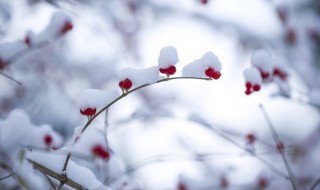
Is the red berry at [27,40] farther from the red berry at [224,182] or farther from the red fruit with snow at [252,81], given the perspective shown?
the red berry at [224,182]

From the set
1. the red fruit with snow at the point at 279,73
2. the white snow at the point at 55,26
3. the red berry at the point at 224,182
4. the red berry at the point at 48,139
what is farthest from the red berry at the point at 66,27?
the red berry at the point at 224,182

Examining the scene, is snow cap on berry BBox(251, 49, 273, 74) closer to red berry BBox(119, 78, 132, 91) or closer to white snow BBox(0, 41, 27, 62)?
red berry BBox(119, 78, 132, 91)

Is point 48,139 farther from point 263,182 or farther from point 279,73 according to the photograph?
point 263,182

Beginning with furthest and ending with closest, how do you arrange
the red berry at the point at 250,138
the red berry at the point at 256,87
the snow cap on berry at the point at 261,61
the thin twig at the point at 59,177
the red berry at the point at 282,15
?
1. the red berry at the point at 282,15
2. the red berry at the point at 250,138
3. the snow cap on berry at the point at 261,61
4. the red berry at the point at 256,87
5. the thin twig at the point at 59,177

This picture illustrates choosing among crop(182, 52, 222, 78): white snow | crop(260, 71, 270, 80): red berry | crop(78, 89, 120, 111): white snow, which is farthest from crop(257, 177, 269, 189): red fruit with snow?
crop(78, 89, 120, 111): white snow

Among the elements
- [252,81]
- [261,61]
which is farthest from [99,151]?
[261,61]

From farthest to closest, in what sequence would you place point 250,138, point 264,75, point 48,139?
point 250,138 → point 264,75 → point 48,139
